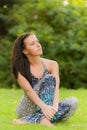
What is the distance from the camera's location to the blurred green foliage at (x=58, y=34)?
497 inches

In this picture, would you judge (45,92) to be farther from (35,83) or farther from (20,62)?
(20,62)

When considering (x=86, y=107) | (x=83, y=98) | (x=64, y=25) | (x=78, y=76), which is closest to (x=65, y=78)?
(x=78, y=76)

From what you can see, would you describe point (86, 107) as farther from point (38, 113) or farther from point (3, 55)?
point (3, 55)

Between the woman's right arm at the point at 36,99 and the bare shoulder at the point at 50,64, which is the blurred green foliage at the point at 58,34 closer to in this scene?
the bare shoulder at the point at 50,64

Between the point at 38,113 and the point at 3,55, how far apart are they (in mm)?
6085

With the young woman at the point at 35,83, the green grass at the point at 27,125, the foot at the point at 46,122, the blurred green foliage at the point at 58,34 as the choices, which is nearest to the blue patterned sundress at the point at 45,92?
the young woman at the point at 35,83

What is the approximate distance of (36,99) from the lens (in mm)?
6688

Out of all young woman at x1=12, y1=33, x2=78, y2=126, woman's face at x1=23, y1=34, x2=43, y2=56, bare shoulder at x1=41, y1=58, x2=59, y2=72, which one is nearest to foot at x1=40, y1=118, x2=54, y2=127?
young woman at x1=12, y1=33, x2=78, y2=126

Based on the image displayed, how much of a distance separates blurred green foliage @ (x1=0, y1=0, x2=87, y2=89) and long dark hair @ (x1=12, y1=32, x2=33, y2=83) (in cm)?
561

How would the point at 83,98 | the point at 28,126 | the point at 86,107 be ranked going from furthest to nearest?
the point at 83,98 → the point at 86,107 → the point at 28,126

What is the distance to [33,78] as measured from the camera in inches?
273

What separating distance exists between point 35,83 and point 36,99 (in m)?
0.32

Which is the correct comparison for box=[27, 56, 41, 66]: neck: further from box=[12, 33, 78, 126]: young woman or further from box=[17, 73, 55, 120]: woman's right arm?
box=[17, 73, 55, 120]: woman's right arm

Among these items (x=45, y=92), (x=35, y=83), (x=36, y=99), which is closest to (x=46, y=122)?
(x=36, y=99)
